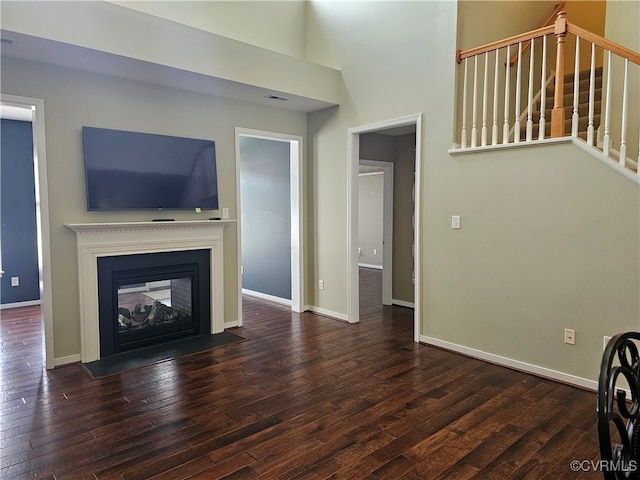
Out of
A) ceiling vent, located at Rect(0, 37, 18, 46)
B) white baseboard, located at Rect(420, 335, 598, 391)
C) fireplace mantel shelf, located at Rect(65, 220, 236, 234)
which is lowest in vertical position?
white baseboard, located at Rect(420, 335, 598, 391)

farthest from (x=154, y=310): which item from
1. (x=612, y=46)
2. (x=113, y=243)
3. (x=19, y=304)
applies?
(x=612, y=46)

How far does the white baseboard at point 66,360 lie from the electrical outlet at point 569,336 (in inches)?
164

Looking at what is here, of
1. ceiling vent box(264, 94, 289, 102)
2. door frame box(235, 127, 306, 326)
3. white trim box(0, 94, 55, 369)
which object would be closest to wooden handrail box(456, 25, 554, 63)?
ceiling vent box(264, 94, 289, 102)

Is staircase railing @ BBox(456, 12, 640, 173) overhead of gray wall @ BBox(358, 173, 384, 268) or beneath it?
overhead

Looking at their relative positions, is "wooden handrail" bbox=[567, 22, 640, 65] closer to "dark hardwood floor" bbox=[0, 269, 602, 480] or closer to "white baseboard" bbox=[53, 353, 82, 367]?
"dark hardwood floor" bbox=[0, 269, 602, 480]

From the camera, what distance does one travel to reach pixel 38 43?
307cm

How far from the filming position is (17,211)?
5.79 meters

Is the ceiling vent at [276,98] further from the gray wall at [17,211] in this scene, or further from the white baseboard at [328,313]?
the gray wall at [17,211]

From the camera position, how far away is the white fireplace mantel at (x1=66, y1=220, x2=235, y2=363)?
12.3ft

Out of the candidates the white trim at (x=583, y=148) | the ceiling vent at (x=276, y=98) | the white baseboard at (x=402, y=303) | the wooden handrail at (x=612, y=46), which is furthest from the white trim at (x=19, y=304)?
the wooden handrail at (x=612, y=46)

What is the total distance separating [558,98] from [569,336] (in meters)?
1.90

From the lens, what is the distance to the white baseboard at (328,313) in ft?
17.0

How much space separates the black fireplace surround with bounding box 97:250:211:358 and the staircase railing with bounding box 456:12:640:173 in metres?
3.06

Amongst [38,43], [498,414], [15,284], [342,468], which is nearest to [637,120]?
[498,414]
